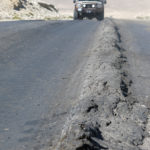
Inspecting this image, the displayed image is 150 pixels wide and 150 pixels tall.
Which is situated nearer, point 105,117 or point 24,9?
point 105,117

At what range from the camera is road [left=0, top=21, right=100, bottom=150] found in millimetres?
4166

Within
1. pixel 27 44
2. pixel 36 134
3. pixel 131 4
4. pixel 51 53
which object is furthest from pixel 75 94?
pixel 131 4

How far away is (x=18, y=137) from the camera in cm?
407

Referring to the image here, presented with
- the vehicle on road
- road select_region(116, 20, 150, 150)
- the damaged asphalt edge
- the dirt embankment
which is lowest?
the dirt embankment

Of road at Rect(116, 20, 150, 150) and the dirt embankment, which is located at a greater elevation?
road at Rect(116, 20, 150, 150)

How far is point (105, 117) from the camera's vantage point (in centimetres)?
444

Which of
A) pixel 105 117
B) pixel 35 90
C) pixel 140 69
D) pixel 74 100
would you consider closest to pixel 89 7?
pixel 140 69

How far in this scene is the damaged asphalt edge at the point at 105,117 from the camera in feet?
11.9

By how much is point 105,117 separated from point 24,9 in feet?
129

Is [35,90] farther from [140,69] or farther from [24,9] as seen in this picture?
[24,9]

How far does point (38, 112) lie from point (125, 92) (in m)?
1.46

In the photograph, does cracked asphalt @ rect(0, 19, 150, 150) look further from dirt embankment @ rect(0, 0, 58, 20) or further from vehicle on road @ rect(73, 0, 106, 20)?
dirt embankment @ rect(0, 0, 58, 20)

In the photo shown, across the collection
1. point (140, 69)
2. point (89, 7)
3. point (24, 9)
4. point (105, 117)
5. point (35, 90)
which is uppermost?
point (105, 117)

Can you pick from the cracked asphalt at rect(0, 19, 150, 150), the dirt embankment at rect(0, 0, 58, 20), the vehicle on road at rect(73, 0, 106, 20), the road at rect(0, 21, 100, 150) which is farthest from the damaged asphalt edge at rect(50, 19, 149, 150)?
the dirt embankment at rect(0, 0, 58, 20)
